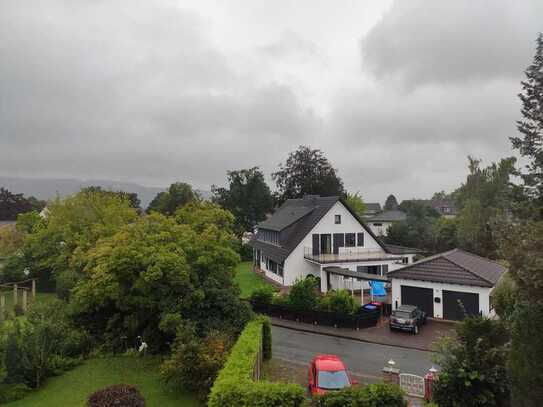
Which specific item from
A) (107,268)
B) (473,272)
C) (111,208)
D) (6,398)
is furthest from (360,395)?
(111,208)

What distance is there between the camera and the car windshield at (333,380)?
43.1 ft

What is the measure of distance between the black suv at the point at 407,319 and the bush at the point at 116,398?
1598cm

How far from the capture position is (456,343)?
1214 cm

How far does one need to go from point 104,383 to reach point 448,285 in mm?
19787

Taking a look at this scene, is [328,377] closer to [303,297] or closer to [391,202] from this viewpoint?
[303,297]

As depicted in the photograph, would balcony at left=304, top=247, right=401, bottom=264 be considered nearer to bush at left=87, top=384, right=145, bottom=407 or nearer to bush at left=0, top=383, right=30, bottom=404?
bush at left=0, top=383, right=30, bottom=404

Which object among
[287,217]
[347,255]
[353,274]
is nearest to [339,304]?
[353,274]

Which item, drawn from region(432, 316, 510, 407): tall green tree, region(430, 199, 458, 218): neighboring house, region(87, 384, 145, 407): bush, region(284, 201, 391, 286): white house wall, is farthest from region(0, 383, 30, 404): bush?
region(430, 199, 458, 218): neighboring house

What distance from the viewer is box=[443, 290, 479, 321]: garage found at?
76.4ft

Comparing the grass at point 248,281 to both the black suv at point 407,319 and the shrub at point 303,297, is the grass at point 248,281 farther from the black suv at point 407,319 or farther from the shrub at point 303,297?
the black suv at point 407,319

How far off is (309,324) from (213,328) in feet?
30.2

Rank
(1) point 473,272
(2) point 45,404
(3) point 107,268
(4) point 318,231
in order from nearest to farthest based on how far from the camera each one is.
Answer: (2) point 45,404, (3) point 107,268, (1) point 473,272, (4) point 318,231

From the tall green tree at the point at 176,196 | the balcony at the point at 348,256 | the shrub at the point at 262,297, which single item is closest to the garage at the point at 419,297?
the balcony at the point at 348,256

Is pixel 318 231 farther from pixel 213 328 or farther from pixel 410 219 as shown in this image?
pixel 410 219
